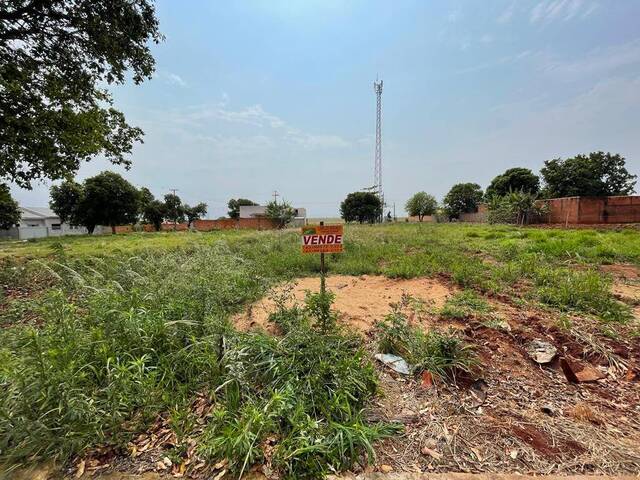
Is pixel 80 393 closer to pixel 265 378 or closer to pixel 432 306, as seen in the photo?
pixel 265 378

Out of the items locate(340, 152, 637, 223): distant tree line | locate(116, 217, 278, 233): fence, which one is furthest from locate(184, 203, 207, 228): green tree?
locate(340, 152, 637, 223): distant tree line

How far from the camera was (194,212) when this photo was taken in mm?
46094

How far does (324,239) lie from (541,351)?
7.34 ft

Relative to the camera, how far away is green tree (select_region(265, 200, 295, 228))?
35281 millimetres

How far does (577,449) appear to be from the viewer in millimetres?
1742

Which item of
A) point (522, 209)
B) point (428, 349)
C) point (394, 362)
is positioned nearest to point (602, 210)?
point (522, 209)

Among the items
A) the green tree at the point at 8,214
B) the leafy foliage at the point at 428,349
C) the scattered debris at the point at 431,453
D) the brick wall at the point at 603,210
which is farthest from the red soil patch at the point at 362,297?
the green tree at the point at 8,214

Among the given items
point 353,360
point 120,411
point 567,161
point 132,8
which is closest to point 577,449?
point 353,360

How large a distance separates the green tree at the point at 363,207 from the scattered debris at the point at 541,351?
140 feet

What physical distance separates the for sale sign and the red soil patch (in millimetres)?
925

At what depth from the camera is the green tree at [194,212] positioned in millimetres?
45188

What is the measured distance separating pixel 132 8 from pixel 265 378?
7875mm

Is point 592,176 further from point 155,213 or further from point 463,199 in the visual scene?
point 155,213

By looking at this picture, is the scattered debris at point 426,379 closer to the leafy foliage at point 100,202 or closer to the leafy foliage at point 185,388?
the leafy foliage at point 185,388
